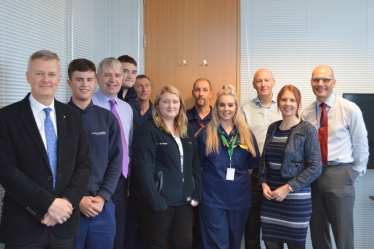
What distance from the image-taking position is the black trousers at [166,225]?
242cm

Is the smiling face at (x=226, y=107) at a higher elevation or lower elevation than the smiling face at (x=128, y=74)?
lower

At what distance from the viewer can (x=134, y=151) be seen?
249 centimetres

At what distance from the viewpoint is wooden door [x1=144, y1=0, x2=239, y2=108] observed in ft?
12.4

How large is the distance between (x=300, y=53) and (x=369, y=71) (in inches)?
28.7

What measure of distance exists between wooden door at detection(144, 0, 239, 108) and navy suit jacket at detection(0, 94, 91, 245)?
2.14 m

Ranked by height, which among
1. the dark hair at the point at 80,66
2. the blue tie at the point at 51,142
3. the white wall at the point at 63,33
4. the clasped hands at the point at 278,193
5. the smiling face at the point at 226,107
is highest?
the white wall at the point at 63,33

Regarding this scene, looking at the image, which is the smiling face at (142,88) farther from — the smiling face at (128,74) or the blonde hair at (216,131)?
the blonde hair at (216,131)

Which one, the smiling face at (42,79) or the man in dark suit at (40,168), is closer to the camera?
the man in dark suit at (40,168)

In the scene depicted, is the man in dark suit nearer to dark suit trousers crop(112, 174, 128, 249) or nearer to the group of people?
the group of people

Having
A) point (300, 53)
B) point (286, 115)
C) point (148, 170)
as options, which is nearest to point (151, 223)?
point (148, 170)

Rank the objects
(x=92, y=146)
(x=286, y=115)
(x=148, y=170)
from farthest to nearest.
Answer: (x=286, y=115) → (x=148, y=170) → (x=92, y=146)

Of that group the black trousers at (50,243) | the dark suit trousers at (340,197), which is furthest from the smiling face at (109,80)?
the dark suit trousers at (340,197)

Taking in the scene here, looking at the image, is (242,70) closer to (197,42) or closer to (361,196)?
(197,42)

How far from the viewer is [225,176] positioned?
266cm
